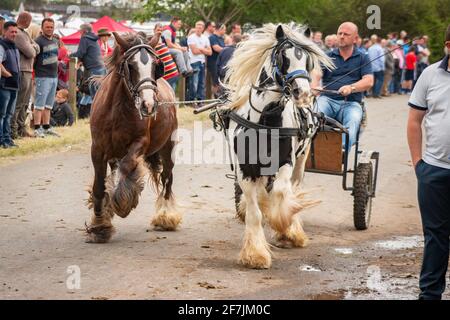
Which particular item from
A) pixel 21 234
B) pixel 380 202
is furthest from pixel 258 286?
pixel 380 202

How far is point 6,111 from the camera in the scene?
14.7 m

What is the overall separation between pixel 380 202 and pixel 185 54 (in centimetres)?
1085

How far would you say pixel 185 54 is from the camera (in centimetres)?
2181

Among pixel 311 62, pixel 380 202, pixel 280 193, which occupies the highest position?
pixel 311 62

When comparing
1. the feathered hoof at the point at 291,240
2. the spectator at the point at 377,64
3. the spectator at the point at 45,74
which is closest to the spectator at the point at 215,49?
the spectator at the point at 377,64

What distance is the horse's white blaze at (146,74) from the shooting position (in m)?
8.22

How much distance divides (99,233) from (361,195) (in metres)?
2.83

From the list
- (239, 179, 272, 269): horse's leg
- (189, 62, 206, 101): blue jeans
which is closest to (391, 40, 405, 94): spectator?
(189, 62, 206, 101): blue jeans

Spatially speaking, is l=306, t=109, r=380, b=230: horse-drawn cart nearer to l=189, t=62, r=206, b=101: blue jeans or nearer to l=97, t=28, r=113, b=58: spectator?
l=97, t=28, r=113, b=58: spectator

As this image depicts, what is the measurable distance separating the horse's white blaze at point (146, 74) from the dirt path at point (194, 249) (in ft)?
4.71

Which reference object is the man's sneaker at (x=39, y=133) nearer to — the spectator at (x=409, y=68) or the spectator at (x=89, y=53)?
the spectator at (x=89, y=53)

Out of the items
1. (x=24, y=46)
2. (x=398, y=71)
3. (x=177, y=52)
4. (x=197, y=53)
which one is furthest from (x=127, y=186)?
(x=398, y=71)

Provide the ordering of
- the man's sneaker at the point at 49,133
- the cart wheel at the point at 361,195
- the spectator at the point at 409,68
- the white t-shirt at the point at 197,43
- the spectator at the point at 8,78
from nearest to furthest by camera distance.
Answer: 1. the cart wheel at the point at 361,195
2. the spectator at the point at 8,78
3. the man's sneaker at the point at 49,133
4. the white t-shirt at the point at 197,43
5. the spectator at the point at 409,68
